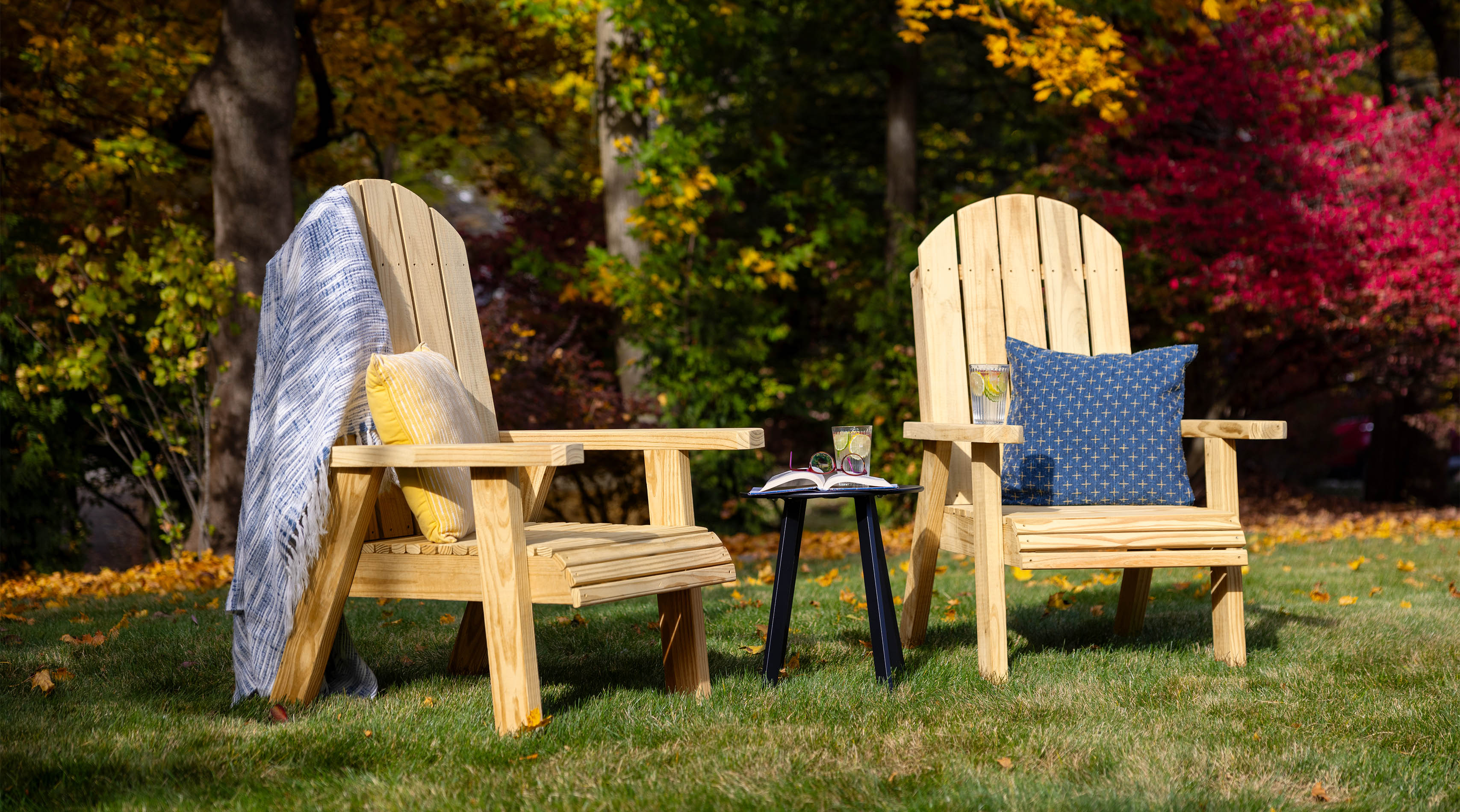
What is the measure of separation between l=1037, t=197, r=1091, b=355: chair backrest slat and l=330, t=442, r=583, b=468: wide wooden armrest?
1.83 m

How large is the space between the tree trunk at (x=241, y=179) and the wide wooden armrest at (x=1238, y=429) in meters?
4.55

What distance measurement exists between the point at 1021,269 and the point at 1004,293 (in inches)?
3.8

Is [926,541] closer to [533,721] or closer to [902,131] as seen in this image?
[533,721]

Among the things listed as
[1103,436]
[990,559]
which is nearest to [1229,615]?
[1103,436]

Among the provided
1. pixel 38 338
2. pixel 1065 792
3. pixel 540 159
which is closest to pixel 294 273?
pixel 1065 792

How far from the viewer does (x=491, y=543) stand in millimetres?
2342

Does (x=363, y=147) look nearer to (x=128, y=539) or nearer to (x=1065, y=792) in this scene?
(x=128, y=539)

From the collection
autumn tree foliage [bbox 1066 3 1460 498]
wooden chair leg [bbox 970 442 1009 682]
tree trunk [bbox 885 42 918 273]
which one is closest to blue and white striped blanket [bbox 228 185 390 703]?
wooden chair leg [bbox 970 442 1009 682]

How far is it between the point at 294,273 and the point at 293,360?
0.24 meters

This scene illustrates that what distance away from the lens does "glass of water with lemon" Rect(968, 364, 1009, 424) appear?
320 centimetres

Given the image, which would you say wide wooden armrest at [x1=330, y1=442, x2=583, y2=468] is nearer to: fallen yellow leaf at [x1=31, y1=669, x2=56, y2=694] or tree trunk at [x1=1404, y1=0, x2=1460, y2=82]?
fallen yellow leaf at [x1=31, y1=669, x2=56, y2=694]

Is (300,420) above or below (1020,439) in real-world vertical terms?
above

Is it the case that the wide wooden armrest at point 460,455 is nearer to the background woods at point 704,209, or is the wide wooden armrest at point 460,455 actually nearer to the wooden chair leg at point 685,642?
the wooden chair leg at point 685,642

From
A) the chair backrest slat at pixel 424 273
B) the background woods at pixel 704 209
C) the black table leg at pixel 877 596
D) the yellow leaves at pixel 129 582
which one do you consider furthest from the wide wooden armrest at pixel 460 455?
the background woods at pixel 704 209
